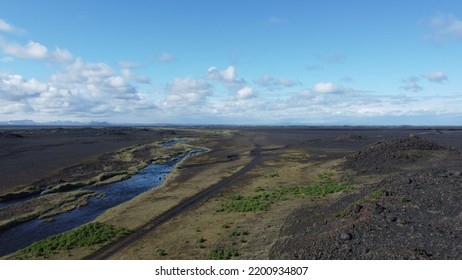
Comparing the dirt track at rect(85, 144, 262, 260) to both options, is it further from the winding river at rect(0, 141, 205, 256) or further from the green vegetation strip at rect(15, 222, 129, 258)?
the winding river at rect(0, 141, 205, 256)

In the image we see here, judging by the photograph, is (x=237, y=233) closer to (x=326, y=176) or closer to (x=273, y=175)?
(x=273, y=175)

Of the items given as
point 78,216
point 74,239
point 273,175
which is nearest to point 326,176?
point 273,175

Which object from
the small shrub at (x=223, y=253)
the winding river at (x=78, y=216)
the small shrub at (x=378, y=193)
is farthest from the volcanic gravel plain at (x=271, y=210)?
the winding river at (x=78, y=216)

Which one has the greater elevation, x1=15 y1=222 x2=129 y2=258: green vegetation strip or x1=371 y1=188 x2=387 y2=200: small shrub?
x1=371 y1=188 x2=387 y2=200: small shrub

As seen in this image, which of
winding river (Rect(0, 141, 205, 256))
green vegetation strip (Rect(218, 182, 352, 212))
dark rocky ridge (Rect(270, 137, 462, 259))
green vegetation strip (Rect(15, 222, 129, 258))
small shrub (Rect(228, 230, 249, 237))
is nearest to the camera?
dark rocky ridge (Rect(270, 137, 462, 259))

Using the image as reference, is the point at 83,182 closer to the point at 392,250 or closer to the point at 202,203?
the point at 202,203

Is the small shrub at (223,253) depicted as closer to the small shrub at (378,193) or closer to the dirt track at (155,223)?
the dirt track at (155,223)

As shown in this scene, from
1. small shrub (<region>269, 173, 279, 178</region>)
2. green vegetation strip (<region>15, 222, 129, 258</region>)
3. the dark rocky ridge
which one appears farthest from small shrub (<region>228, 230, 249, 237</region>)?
small shrub (<region>269, 173, 279, 178</region>)

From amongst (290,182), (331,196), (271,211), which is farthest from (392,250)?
(290,182)
